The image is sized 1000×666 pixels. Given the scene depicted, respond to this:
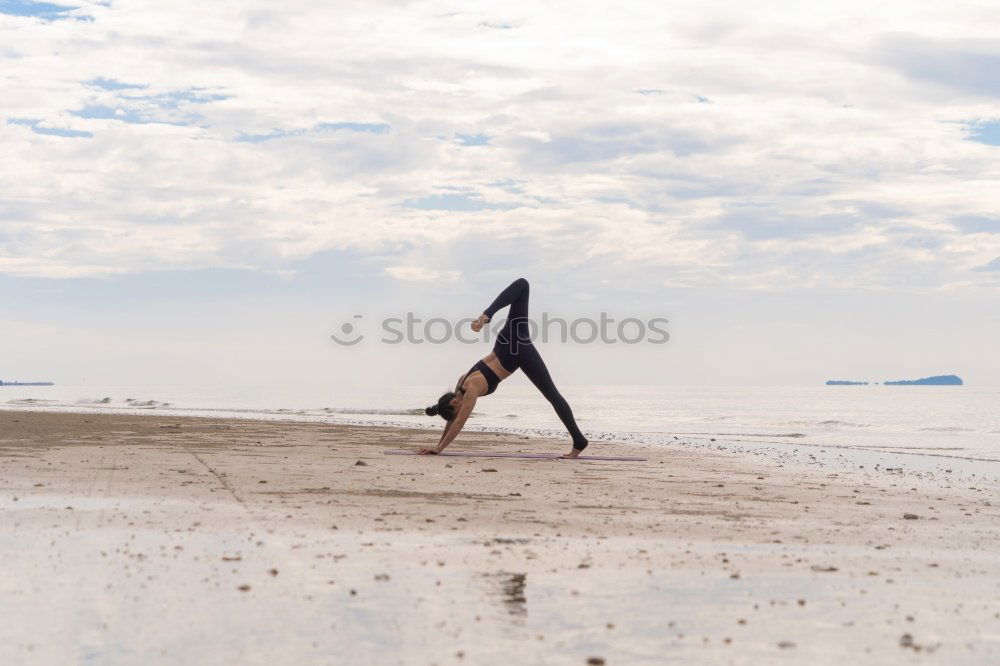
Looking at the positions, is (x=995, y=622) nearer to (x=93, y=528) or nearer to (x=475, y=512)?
(x=475, y=512)

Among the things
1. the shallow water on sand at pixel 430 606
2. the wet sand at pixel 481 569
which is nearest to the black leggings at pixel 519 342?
the wet sand at pixel 481 569

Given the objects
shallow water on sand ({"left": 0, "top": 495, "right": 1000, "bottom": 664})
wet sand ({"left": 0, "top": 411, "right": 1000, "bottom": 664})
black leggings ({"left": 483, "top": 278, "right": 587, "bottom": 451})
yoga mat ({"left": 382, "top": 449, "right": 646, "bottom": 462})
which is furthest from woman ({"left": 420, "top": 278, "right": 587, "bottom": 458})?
shallow water on sand ({"left": 0, "top": 495, "right": 1000, "bottom": 664})

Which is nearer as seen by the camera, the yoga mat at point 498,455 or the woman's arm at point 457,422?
the woman's arm at point 457,422

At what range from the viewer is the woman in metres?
17.0

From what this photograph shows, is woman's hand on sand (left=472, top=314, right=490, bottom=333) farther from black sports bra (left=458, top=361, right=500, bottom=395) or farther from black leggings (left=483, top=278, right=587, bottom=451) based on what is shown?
black sports bra (left=458, top=361, right=500, bottom=395)

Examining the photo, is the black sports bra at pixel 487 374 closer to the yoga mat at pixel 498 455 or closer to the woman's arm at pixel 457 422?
the woman's arm at pixel 457 422

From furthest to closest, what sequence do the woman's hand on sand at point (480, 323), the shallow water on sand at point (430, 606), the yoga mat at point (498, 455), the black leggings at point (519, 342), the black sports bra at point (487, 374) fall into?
the yoga mat at point (498, 455)
the black sports bra at point (487, 374)
the black leggings at point (519, 342)
the woman's hand on sand at point (480, 323)
the shallow water on sand at point (430, 606)

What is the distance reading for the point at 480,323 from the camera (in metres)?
16.0

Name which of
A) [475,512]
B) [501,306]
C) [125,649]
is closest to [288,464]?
[501,306]

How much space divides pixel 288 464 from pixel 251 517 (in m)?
5.82

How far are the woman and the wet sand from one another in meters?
3.59

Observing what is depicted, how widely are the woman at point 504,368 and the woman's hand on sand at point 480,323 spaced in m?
0.61

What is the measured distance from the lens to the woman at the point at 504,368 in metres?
17.0

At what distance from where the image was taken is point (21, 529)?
8.23m
